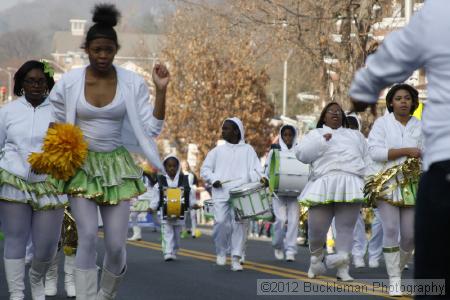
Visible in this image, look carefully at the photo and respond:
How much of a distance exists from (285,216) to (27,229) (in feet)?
31.1

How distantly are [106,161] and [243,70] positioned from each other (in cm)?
5031

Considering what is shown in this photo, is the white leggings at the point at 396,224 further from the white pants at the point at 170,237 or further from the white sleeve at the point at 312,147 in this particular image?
the white pants at the point at 170,237

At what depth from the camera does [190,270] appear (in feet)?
53.7

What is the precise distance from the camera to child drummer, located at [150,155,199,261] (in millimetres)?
18734

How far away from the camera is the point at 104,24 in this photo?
9.41m

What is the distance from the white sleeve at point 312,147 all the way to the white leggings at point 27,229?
3.38m

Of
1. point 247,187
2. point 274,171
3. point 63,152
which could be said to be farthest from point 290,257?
point 63,152

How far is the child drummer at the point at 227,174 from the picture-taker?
58.2ft

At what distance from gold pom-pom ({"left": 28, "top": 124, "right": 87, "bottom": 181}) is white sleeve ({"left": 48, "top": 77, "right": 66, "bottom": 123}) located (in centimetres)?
14

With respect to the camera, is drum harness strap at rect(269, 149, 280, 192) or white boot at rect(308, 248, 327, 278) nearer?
white boot at rect(308, 248, 327, 278)

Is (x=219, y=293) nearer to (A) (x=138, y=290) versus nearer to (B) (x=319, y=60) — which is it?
(A) (x=138, y=290)

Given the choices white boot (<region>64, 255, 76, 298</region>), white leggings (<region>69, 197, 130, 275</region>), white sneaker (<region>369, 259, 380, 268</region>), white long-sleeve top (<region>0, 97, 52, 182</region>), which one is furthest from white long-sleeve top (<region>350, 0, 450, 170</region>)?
white sneaker (<region>369, 259, 380, 268</region>)

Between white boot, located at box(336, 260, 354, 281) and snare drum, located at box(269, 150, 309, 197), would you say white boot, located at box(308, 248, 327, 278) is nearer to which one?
white boot, located at box(336, 260, 354, 281)

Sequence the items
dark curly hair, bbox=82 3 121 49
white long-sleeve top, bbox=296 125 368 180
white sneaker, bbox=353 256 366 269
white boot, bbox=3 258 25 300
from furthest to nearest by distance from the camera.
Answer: white sneaker, bbox=353 256 366 269 → white long-sleeve top, bbox=296 125 368 180 → white boot, bbox=3 258 25 300 → dark curly hair, bbox=82 3 121 49
